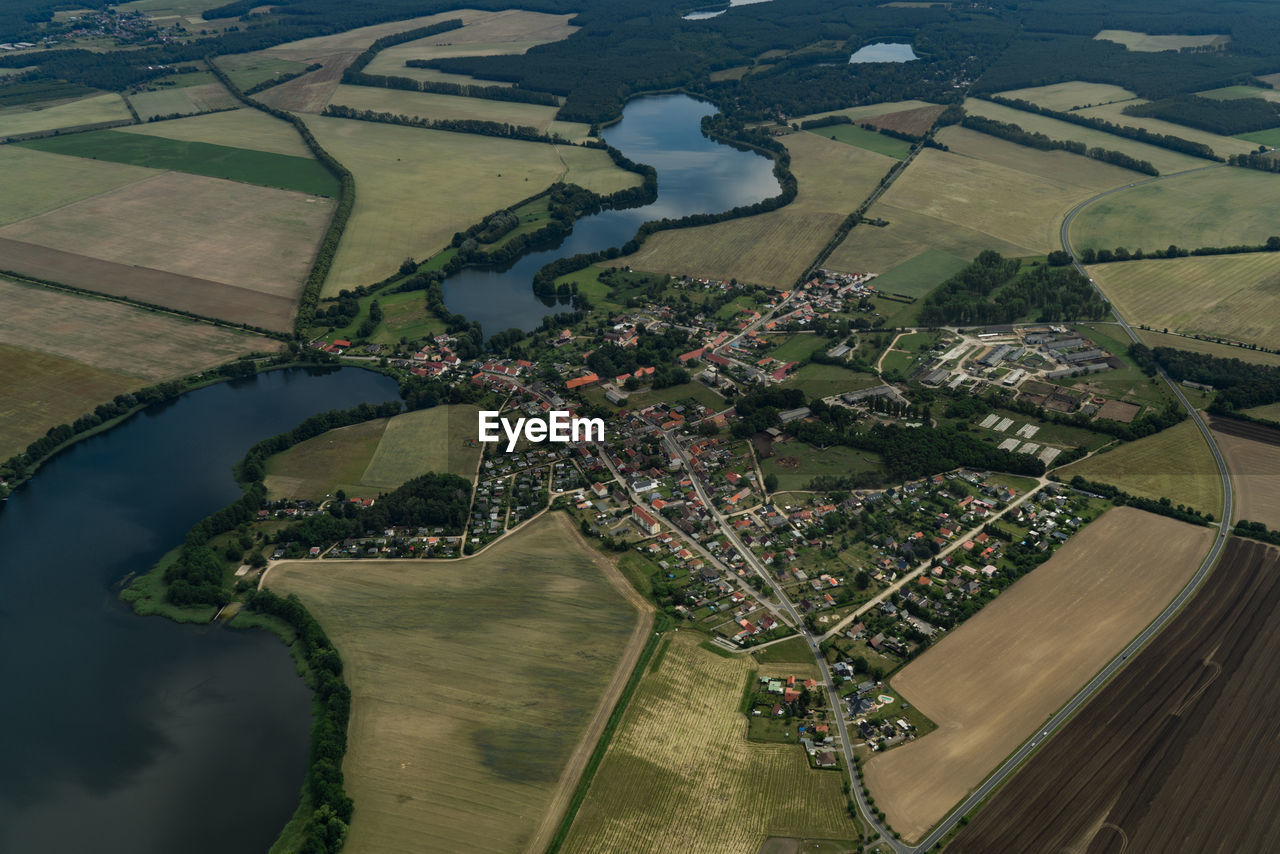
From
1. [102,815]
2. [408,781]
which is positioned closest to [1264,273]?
[408,781]

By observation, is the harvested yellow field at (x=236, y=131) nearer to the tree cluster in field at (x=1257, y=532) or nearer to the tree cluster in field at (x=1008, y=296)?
the tree cluster in field at (x=1008, y=296)

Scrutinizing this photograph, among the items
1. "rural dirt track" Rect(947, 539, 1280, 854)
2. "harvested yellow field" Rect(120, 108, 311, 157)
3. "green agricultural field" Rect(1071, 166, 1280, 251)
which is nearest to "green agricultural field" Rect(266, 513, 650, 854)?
"rural dirt track" Rect(947, 539, 1280, 854)

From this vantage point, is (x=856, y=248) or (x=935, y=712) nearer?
(x=935, y=712)

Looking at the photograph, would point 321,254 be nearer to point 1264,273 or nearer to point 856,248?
point 856,248

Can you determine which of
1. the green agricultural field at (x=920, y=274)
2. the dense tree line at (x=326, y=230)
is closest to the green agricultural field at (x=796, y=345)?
the green agricultural field at (x=920, y=274)

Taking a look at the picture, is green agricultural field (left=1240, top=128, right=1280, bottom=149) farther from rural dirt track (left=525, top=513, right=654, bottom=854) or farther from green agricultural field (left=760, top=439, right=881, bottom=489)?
rural dirt track (left=525, top=513, right=654, bottom=854)

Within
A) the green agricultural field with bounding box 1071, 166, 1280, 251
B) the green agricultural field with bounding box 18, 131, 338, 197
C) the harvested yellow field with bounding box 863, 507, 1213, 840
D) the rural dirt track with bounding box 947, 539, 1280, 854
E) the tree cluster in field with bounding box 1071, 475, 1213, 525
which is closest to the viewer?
the rural dirt track with bounding box 947, 539, 1280, 854
